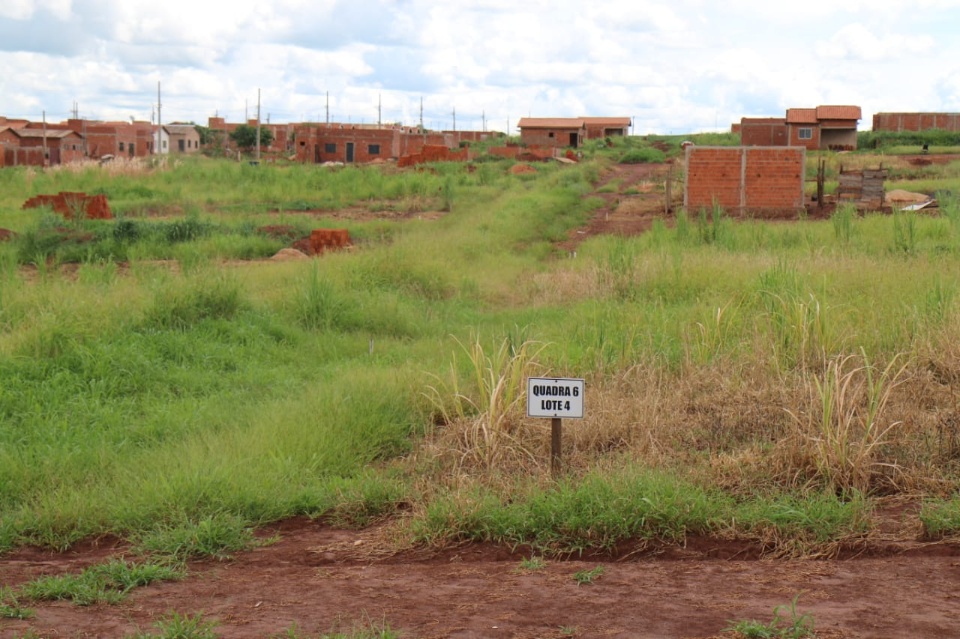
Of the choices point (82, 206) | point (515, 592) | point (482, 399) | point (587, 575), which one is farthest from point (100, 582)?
point (82, 206)

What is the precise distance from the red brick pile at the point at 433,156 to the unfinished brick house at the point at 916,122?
2851 centimetres

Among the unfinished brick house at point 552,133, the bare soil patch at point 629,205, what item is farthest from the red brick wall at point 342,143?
the bare soil patch at point 629,205

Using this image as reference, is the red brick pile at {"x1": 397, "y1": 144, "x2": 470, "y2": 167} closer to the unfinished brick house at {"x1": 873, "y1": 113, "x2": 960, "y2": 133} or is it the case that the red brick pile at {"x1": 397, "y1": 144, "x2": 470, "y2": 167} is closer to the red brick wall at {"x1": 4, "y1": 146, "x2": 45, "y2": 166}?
the red brick wall at {"x1": 4, "y1": 146, "x2": 45, "y2": 166}

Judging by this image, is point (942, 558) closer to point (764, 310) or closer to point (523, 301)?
point (764, 310)

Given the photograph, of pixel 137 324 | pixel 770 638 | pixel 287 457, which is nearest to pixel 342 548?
pixel 287 457

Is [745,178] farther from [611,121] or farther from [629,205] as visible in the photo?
[611,121]

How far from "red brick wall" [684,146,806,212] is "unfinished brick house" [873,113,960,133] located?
39.9 meters

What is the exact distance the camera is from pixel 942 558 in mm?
4578

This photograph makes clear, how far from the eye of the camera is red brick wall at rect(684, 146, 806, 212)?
23.1 meters

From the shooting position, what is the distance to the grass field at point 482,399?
5.29 metres

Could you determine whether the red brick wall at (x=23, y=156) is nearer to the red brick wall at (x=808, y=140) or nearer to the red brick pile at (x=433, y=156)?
the red brick pile at (x=433, y=156)

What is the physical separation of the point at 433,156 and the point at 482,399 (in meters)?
38.8

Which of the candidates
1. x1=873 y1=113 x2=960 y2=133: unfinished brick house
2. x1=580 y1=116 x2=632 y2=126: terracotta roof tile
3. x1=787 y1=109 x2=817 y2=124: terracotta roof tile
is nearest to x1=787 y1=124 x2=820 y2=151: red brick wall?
x1=787 y1=109 x2=817 y2=124: terracotta roof tile

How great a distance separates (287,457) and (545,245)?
12.1m
